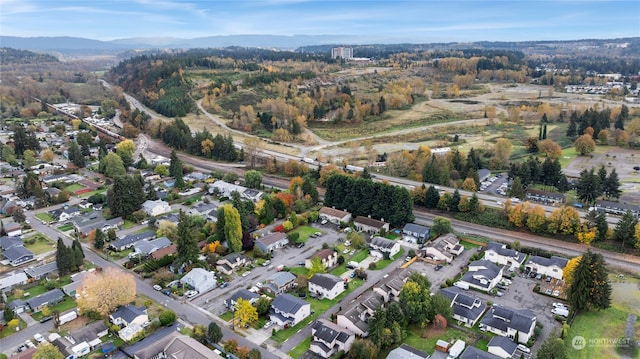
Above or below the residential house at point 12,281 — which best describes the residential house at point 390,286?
above

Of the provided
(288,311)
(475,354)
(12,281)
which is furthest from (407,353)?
(12,281)

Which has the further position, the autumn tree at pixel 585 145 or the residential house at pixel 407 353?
the autumn tree at pixel 585 145

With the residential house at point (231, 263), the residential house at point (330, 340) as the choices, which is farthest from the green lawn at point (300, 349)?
the residential house at point (231, 263)

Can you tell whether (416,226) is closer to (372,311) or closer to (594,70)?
(372,311)

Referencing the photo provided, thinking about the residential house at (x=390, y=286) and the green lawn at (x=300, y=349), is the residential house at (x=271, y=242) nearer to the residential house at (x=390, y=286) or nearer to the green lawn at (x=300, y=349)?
the residential house at (x=390, y=286)

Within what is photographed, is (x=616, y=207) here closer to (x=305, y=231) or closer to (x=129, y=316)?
(x=305, y=231)

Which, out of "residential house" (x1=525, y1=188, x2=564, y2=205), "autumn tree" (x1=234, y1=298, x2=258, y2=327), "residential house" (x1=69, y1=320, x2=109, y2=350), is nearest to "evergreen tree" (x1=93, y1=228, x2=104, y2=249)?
"residential house" (x1=69, y1=320, x2=109, y2=350)

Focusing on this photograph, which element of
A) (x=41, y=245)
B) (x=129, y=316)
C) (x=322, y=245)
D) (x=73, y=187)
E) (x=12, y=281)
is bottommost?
(x=41, y=245)
